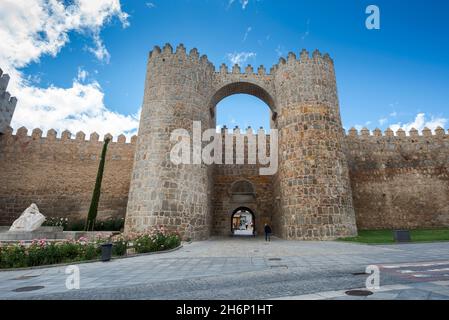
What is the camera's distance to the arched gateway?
15164 mm

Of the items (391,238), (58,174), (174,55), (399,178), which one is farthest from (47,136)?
(399,178)

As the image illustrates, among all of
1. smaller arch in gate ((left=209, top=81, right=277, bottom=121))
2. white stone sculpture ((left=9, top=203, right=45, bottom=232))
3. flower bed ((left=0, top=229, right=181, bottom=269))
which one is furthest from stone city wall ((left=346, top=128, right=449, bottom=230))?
white stone sculpture ((left=9, top=203, right=45, bottom=232))

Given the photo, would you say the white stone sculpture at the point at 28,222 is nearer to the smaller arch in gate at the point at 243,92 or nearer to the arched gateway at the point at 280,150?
the arched gateway at the point at 280,150

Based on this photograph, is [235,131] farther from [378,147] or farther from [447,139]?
[447,139]

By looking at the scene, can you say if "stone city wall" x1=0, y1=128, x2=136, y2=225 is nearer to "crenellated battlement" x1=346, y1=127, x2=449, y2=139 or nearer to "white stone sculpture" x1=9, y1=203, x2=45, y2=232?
"white stone sculpture" x1=9, y1=203, x2=45, y2=232

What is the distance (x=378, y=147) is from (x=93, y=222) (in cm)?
2560

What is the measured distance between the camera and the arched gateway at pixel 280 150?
15164 millimetres

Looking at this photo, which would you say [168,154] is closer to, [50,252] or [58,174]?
[50,252]

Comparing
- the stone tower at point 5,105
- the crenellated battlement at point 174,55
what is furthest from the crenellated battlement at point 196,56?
the stone tower at point 5,105

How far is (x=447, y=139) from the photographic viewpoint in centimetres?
2373

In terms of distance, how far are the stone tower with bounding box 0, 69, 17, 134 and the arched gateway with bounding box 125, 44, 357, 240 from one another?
17411mm

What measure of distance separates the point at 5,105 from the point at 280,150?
27.2m
